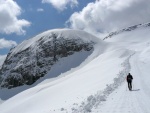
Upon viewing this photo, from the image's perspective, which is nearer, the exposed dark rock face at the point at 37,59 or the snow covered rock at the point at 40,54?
the exposed dark rock face at the point at 37,59

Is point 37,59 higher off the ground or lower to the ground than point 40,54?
lower

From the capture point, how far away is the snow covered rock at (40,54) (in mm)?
114438

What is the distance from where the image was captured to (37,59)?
119 metres

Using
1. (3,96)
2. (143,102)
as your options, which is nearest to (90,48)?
(3,96)

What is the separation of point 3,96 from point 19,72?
43.5 feet

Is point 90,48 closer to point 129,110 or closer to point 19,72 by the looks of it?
point 19,72

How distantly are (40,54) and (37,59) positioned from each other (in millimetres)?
3127

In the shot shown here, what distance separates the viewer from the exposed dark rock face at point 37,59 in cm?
11381

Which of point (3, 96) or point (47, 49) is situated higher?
point (47, 49)

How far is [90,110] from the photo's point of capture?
16.8 meters

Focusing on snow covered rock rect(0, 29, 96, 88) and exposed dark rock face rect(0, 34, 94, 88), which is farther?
snow covered rock rect(0, 29, 96, 88)

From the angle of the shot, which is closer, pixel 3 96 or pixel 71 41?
pixel 3 96

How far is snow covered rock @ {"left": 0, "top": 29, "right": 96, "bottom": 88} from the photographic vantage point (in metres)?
114

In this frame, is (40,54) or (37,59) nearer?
(37,59)
